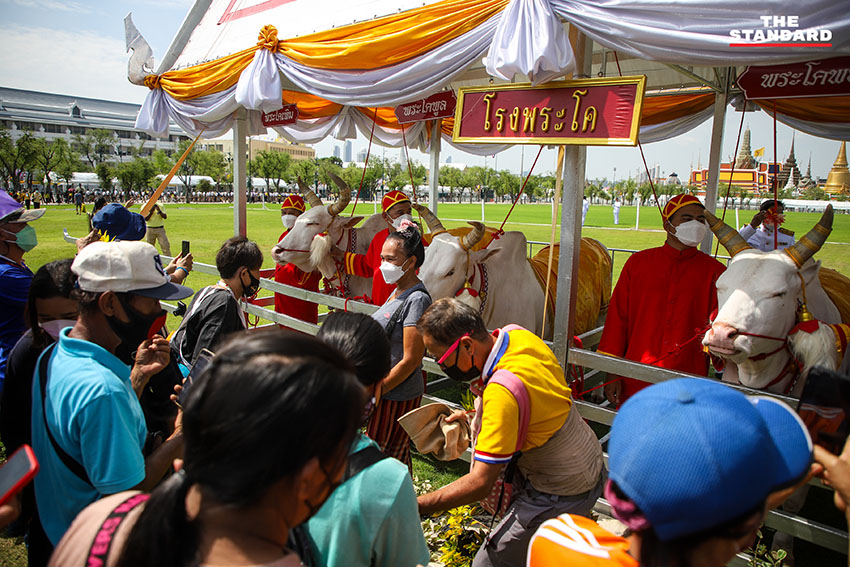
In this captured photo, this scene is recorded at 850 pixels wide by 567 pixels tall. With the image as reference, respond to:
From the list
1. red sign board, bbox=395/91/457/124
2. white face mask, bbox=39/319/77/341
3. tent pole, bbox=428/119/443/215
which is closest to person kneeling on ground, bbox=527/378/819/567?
white face mask, bbox=39/319/77/341

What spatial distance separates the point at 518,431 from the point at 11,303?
3.16m

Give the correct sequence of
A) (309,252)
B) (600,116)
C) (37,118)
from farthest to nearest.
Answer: (37,118), (309,252), (600,116)

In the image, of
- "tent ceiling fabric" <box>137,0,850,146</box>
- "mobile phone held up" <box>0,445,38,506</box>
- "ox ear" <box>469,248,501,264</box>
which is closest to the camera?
"mobile phone held up" <box>0,445,38,506</box>

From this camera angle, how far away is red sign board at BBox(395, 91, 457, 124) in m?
6.73

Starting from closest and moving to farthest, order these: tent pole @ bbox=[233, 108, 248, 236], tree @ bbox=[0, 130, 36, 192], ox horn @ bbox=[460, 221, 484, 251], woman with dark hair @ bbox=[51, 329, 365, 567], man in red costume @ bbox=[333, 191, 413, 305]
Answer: woman with dark hair @ bbox=[51, 329, 365, 567], ox horn @ bbox=[460, 221, 484, 251], man in red costume @ bbox=[333, 191, 413, 305], tent pole @ bbox=[233, 108, 248, 236], tree @ bbox=[0, 130, 36, 192]

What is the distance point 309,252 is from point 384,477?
197 inches

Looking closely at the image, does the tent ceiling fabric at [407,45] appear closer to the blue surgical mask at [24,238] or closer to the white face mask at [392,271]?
the white face mask at [392,271]

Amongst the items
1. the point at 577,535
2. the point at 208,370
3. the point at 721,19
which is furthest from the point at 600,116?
the point at 208,370

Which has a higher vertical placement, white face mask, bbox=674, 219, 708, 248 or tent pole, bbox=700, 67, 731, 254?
tent pole, bbox=700, 67, 731, 254

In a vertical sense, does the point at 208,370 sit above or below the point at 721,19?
below

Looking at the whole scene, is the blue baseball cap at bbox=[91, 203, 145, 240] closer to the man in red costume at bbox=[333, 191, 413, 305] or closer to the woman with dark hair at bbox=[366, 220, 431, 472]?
the man in red costume at bbox=[333, 191, 413, 305]

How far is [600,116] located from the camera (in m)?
2.86

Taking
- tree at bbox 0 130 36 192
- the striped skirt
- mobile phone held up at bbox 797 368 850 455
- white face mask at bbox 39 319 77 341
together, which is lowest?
the striped skirt

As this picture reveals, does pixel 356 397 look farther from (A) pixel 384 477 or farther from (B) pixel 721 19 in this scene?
(B) pixel 721 19
